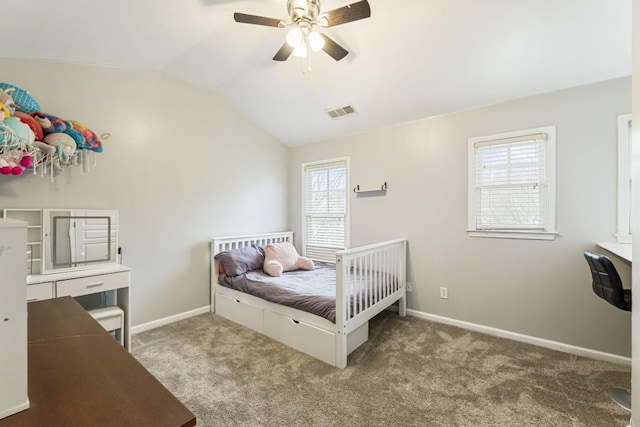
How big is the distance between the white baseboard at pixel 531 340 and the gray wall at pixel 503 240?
0.14ft

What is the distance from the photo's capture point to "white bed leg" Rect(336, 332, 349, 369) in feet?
7.45

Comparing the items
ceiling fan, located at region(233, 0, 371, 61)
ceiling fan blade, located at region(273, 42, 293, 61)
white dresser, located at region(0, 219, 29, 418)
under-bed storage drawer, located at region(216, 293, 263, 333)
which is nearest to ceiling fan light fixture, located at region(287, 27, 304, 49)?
ceiling fan, located at region(233, 0, 371, 61)

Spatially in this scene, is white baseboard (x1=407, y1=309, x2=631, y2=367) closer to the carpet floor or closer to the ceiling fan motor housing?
the carpet floor

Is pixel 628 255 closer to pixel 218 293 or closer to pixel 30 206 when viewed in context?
pixel 218 293

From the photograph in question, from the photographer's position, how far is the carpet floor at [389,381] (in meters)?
1.76

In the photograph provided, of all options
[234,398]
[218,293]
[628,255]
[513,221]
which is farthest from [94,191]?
[628,255]

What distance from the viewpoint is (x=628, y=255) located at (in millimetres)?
1890

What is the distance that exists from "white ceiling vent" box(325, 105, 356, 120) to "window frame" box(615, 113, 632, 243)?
2276mm

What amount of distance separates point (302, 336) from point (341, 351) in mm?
418

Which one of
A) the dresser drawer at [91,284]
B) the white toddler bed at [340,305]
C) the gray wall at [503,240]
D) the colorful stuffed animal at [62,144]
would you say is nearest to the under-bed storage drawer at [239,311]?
the white toddler bed at [340,305]

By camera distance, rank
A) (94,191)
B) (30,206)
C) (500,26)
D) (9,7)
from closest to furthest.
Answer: (9,7), (500,26), (30,206), (94,191)

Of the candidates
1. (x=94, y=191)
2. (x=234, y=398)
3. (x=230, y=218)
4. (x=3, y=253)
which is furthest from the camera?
(x=230, y=218)

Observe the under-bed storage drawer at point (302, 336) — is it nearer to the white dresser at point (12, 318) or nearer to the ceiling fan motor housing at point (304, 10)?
the white dresser at point (12, 318)

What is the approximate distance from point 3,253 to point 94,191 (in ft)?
8.22
